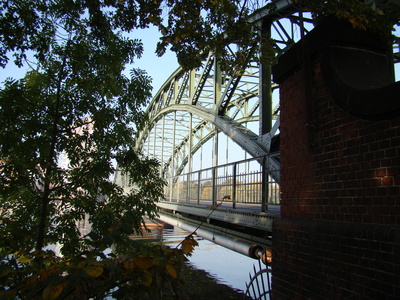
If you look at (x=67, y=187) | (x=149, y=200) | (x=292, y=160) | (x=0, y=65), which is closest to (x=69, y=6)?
(x=0, y=65)

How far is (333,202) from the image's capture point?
317 cm

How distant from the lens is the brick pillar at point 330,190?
262 cm

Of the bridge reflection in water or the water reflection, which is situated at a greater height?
the bridge reflection in water

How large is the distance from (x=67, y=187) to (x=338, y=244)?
3.63m

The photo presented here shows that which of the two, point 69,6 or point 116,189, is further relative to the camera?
point 116,189

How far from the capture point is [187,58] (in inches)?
230

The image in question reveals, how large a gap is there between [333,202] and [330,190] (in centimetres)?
12

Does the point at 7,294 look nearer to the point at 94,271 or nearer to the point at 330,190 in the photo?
the point at 94,271

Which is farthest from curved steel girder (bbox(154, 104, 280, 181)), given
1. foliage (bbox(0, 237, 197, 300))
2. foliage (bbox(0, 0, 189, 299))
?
foliage (bbox(0, 237, 197, 300))

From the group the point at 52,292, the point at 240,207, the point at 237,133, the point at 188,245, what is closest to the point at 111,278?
the point at 52,292

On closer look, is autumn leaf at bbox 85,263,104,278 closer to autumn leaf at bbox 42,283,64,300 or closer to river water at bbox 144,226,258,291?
autumn leaf at bbox 42,283,64,300

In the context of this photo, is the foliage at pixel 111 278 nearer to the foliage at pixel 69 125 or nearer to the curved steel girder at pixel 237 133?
the foliage at pixel 69 125

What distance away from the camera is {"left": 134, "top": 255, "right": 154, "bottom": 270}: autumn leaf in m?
1.65

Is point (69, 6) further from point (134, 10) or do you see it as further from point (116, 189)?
point (116, 189)
